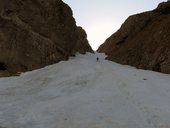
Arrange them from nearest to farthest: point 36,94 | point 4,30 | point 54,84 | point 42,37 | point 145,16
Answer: point 36,94 → point 54,84 → point 4,30 → point 42,37 → point 145,16

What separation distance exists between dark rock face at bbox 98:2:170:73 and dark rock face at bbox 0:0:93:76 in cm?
834

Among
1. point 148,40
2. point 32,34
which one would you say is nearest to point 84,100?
point 32,34

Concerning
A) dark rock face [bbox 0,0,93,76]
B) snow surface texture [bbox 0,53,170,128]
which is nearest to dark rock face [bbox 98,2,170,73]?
snow surface texture [bbox 0,53,170,128]

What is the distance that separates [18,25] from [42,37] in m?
3.12

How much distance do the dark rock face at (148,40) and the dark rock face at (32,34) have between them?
8338 mm

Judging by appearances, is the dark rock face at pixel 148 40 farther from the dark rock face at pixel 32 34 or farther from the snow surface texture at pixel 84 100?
the dark rock face at pixel 32 34

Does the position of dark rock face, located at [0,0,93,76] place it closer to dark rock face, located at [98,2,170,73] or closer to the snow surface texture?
the snow surface texture

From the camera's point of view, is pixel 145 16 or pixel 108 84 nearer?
pixel 108 84

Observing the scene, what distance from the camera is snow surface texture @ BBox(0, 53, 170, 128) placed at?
1770cm

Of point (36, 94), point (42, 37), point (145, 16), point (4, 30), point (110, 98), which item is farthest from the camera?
point (145, 16)

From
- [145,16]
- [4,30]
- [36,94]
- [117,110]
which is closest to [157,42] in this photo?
[145,16]

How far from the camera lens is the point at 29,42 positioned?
39.8m

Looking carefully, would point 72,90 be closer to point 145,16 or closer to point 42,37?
point 42,37

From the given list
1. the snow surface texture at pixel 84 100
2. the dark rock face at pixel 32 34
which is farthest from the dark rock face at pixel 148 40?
the dark rock face at pixel 32 34
